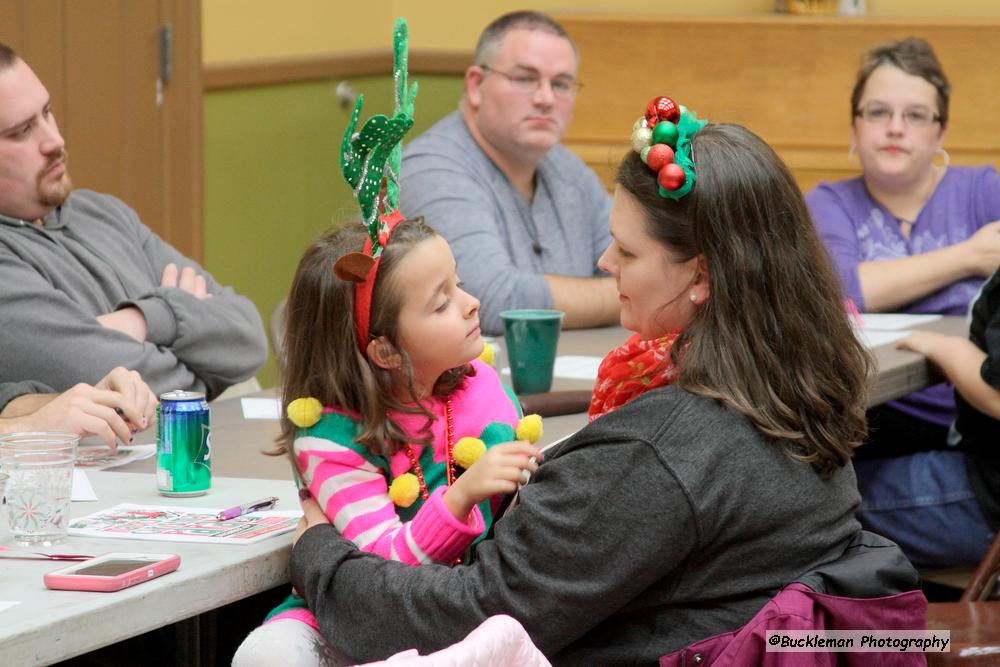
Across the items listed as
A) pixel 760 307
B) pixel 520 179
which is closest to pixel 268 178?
pixel 520 179

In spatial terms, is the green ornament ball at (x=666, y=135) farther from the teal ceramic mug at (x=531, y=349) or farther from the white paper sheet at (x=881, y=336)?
the white paper sheet at (x=881, y=336)

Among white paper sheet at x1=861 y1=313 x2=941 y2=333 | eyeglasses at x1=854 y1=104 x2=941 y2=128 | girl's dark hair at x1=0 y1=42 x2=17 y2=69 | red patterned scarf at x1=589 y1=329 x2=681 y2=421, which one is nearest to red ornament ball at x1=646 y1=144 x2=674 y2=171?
red patterned scarf at x1=589 y1=329 x2=681 y2=421

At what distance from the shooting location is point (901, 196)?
3.57 m

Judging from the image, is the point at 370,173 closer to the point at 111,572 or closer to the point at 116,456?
the point at 111,572

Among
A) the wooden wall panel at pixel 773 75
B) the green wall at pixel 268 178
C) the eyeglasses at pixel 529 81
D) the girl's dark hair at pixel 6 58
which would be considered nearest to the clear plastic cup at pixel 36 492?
the girl's dark hair at pixel 6 58

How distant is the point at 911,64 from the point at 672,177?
235cm

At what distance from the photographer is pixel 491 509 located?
5.64ft

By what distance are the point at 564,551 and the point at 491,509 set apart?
0.35 meters

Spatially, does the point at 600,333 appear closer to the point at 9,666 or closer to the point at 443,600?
the point at 443,600

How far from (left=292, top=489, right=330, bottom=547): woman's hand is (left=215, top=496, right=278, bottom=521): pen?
9 cm

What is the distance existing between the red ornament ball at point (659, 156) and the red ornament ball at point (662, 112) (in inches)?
2.0

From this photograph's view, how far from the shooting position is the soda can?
1.77m

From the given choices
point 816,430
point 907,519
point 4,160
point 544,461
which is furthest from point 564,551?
point 907,519

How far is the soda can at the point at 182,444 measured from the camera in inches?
69.6
